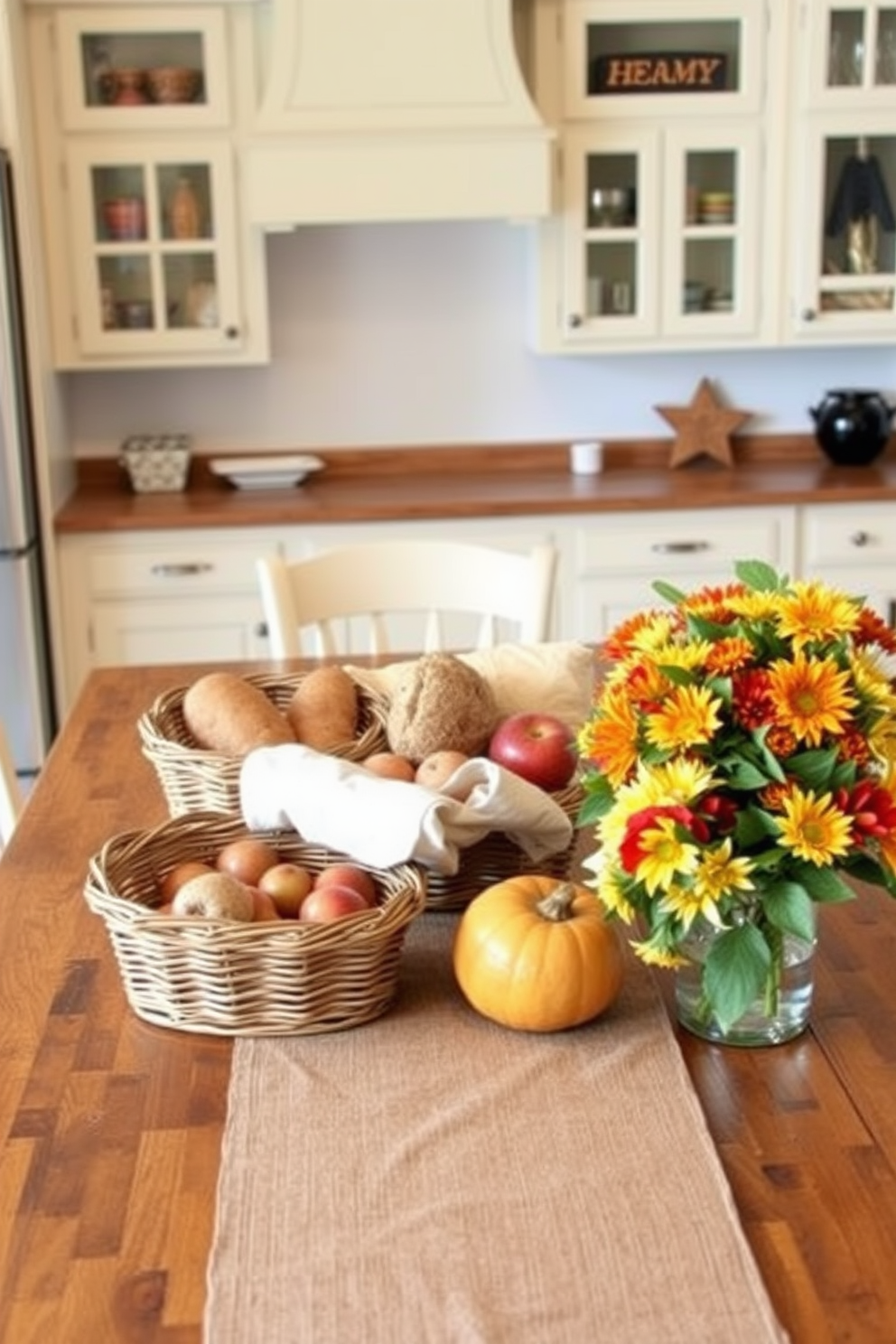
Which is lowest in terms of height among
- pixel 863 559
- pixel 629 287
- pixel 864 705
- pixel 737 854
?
pixel 863 559

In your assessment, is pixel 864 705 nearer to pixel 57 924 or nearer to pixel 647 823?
pixel 647 823

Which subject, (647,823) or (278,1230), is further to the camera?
(647,823)

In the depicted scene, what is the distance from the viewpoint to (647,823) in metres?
1.17

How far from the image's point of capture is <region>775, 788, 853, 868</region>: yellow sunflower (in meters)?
1.17

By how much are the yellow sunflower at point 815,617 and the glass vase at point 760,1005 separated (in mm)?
243

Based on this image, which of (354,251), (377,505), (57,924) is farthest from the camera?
(354,251)

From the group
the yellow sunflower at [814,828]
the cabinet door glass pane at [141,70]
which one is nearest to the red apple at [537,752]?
the yellow sunflower at [814,828]

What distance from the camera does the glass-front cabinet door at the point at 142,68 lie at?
3594 millimetres

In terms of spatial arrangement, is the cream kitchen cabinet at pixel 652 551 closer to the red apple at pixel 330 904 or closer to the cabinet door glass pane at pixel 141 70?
the cabinet door glass pane at pixel 141 70

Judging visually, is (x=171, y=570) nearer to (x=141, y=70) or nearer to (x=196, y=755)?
(x=141, y=70)

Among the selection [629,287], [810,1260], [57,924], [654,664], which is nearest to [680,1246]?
[810,1260]

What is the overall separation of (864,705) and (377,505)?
2.56 metres

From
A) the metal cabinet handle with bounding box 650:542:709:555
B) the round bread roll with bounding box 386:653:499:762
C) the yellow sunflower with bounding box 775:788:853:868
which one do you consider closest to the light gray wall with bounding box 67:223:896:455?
the metal cabinet handle with bounding box 650:542:709:555

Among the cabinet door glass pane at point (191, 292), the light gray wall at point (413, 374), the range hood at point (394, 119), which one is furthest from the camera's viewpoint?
the light gray wall at point (413, 374)
